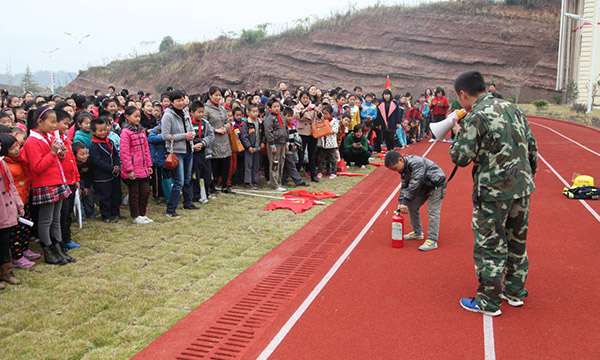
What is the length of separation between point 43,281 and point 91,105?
4944mm

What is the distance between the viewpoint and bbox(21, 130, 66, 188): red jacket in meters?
5.79

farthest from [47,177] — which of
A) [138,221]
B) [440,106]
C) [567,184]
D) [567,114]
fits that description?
[567,114]

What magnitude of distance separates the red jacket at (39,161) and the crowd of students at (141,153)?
1cm

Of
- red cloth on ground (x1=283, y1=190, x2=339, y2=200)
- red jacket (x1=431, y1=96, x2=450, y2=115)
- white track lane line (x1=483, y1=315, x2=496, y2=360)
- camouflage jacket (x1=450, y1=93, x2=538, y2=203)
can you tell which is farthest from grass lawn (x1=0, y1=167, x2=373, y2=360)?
red jacket (x1=431, y1=96, x2=450, y2=115)

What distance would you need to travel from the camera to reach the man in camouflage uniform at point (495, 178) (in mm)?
4246

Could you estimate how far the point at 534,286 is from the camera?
5.13 meters

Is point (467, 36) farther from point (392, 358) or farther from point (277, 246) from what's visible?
point (392, 358)

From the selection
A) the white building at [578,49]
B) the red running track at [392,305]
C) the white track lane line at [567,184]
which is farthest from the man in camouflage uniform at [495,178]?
the white building at [578,49]

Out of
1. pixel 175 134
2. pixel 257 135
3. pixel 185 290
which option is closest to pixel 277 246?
pixel 185 290

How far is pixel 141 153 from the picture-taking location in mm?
7734

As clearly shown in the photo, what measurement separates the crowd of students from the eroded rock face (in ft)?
80.7

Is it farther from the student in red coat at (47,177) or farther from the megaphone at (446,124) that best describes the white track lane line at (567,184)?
the student in red coat at (47,177)

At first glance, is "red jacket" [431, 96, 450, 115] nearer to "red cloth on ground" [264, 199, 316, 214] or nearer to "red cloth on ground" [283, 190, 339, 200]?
"red cloth on ground" [283, 190, 339, 200]

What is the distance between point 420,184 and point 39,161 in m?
4.77
